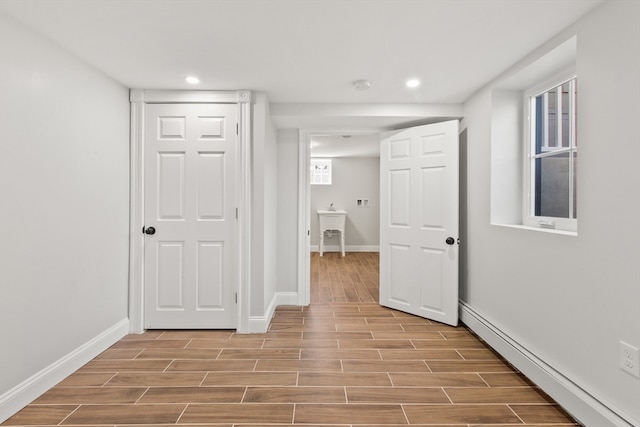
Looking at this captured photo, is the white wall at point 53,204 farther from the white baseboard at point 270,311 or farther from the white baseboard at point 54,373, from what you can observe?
the white baseboard at point 270,311

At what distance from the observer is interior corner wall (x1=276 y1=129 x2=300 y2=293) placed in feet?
12.3

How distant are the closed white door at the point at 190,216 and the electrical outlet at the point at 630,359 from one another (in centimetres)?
260

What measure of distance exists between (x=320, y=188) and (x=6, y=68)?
6403 mm

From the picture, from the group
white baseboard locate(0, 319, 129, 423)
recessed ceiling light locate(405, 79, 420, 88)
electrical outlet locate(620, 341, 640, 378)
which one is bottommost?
white baseboard locate(0, 319, 129, 423)

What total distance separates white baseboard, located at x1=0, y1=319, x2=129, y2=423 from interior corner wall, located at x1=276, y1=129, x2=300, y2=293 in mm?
1644

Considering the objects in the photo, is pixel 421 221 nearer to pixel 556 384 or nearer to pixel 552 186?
pixel 552 186

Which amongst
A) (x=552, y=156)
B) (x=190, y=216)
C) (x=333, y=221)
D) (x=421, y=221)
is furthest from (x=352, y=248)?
(x=552, y=156)

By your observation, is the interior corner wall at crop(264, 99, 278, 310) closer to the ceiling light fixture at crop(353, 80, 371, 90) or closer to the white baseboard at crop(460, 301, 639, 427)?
the ceiling light fixture at crop(353, 80, 371, 90)

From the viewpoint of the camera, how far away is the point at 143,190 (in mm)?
2961

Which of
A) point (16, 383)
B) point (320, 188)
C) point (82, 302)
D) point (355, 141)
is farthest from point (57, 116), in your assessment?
point (320, 188)

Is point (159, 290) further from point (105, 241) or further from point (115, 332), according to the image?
point (105, 241)

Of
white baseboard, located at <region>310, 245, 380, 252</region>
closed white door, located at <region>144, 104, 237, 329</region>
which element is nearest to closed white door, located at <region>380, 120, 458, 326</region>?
closed white door, located at <region>144, 104, 237, 329</region>

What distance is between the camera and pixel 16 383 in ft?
6.02

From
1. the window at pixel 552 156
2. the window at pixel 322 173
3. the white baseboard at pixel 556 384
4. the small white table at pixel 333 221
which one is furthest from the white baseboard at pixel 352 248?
the window at pixel 552 156
